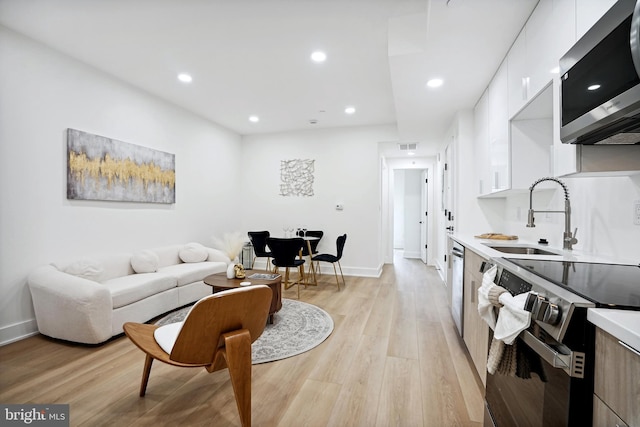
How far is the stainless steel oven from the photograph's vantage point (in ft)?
2.56

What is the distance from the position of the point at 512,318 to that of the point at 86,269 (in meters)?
3.57

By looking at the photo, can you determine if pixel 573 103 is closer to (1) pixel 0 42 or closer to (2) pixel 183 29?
(2) pixel 183 29

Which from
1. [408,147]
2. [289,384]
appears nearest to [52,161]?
[289,384]

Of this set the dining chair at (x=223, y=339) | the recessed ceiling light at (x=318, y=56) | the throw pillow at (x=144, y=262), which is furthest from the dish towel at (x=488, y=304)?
the throw pillow at (x=144, y=262)

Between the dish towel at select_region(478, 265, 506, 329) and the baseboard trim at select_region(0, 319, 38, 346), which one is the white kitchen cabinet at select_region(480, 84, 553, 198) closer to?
the dish towel at select_region(478, 265, 506, 329)

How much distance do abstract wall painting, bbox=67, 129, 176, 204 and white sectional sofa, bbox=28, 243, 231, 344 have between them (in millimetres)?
735

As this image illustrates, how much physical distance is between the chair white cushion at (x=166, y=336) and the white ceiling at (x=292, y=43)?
2.43 m

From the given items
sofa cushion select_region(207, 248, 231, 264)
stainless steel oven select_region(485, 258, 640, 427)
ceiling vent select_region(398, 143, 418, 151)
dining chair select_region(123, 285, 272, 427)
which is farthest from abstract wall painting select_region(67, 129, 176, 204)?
ceiling vent select_region(398, 143, 418, 151)

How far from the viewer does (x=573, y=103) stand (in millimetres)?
1226

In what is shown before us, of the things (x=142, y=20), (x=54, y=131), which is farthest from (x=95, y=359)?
(x=142, y=20)

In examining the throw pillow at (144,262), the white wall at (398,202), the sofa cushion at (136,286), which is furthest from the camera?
the white wall at (398,202)

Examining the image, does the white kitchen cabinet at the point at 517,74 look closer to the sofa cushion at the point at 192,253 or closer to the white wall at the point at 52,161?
the sofa cushion at the point at 192,253

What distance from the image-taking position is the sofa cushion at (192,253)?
13.7 ft

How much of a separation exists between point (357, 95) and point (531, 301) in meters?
3.68
